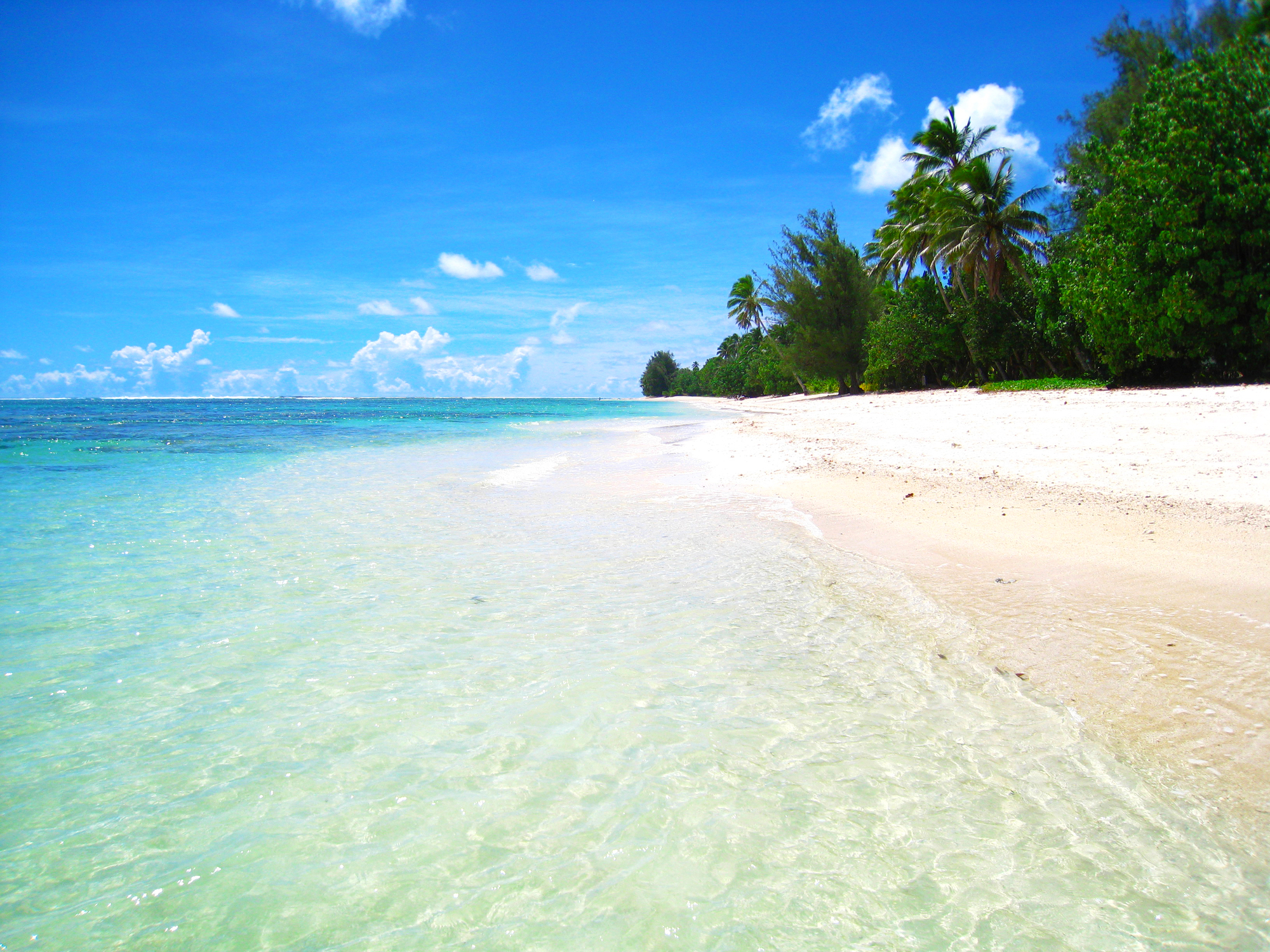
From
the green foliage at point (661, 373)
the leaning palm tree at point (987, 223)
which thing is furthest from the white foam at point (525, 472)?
the green foliage at point (661, 373)

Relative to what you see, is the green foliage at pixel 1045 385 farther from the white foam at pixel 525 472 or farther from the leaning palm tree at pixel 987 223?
the white foam at pixel 525 472

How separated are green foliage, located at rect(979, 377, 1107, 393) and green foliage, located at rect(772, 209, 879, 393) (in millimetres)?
15174

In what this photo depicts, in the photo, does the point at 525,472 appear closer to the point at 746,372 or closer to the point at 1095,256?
the point at 1095,256

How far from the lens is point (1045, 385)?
75.8 feet

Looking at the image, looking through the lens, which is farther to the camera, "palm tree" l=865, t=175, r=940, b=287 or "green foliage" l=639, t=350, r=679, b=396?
"green foliage" l=639, t=350, r=679, b=396

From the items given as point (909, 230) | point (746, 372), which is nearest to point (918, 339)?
point (909, 230)

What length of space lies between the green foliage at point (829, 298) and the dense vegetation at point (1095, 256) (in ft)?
0.32

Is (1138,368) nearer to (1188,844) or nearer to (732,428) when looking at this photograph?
(732,428)

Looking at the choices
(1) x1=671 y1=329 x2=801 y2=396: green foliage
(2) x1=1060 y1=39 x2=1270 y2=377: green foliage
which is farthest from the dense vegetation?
(1) x1=671 y1=329 x2=801 y2=396: green foliage

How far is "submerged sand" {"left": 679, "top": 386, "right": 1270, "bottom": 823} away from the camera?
2820 millimetres

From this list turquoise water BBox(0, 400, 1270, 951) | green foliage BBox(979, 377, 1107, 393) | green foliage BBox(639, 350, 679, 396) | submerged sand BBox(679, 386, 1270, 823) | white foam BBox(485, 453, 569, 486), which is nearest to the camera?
turquoise water BBox(0, 400, 1270, 951)

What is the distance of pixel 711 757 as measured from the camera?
2.66m

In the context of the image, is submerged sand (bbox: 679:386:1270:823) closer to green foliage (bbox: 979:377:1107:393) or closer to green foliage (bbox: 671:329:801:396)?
green foliage (bbox: 979:377:1107:393)

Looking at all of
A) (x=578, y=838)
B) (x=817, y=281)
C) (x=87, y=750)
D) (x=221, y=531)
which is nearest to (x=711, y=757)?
(x=578, y=838)
